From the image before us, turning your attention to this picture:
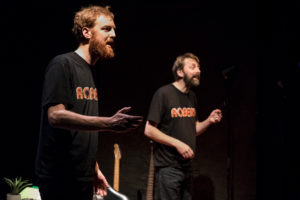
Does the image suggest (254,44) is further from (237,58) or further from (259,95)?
(259,95)

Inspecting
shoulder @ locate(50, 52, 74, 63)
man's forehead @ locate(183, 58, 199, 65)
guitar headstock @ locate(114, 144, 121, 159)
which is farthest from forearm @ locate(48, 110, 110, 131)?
guitar headstock @ locate(114, 144, 121, 159)

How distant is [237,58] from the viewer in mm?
4648

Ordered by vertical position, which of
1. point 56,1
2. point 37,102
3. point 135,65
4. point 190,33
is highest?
point 56,1

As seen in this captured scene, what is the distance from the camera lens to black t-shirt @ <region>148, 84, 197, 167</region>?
356 cm

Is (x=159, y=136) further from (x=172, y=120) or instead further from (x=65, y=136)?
(x=65, y=136)

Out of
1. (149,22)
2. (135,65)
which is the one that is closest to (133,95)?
(135,65)

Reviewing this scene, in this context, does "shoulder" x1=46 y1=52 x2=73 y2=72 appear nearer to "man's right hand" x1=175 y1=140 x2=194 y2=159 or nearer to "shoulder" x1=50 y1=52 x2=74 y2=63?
"shoulder" x1=50 y1=52 x2=74 y2=63

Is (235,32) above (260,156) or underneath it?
above

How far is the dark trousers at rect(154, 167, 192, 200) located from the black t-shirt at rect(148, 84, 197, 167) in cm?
7

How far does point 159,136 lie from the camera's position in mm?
3508

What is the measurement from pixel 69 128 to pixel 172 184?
2.01 meters

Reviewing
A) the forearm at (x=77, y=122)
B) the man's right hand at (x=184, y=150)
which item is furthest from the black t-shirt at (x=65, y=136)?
the man's right hand at (x=184, y=150)

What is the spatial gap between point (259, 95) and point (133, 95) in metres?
1.78

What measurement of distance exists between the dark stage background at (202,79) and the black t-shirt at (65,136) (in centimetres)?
256
